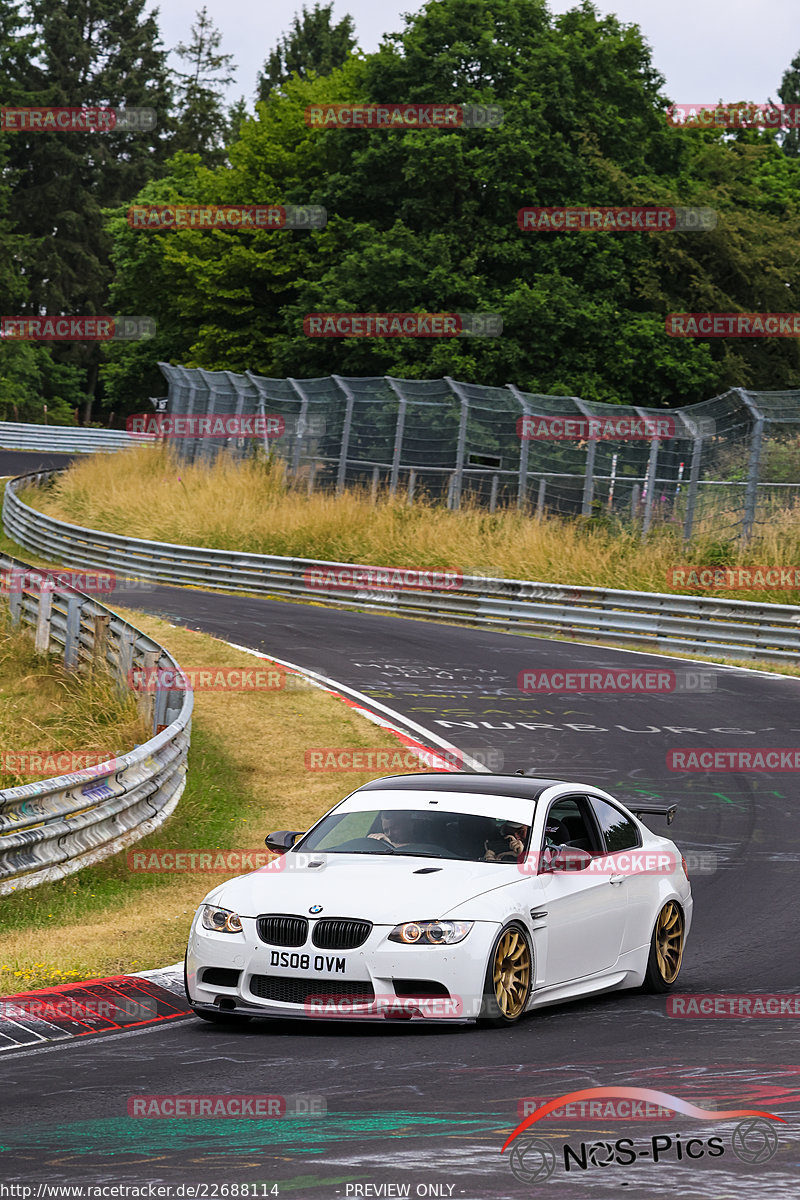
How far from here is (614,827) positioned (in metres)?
9.91

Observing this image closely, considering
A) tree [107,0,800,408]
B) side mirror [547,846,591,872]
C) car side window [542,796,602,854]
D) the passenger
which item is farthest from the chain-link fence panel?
the passenger

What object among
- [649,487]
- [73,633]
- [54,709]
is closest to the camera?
[54,709]

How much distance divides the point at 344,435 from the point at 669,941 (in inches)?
1117

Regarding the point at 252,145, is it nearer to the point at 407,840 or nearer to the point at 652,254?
the point at 652,254

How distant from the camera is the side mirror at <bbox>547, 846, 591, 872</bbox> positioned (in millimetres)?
8969

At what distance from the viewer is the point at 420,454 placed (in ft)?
116

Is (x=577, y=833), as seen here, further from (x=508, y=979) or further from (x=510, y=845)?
(x=508, y=979)

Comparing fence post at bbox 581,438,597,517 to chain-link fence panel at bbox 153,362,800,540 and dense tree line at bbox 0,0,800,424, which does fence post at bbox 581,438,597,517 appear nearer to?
chain-link fence panel at bbox 153,362,800,540

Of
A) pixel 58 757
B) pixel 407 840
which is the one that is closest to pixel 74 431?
pixel 58 757

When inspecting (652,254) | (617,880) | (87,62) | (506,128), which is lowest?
(617,880)

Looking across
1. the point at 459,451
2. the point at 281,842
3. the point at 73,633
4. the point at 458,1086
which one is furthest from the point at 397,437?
the point at 458,1086

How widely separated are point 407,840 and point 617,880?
1.29 m

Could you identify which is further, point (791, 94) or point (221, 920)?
point (791, 94)

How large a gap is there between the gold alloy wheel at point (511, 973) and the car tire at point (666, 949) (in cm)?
141
